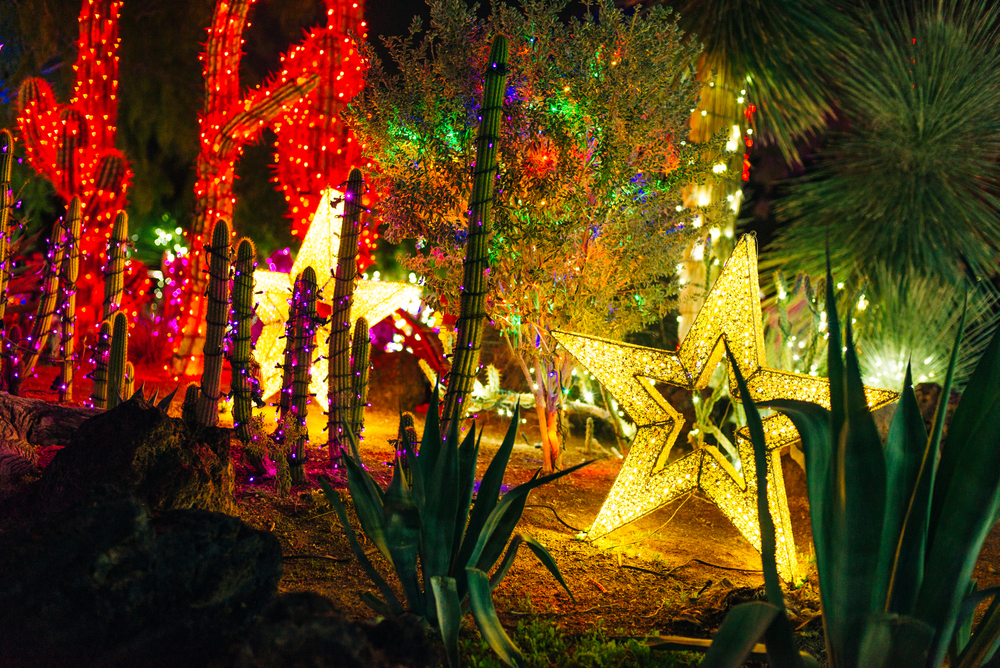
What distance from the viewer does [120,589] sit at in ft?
5.92

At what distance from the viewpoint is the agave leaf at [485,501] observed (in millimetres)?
2309

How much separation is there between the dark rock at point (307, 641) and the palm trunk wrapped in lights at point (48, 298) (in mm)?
4752

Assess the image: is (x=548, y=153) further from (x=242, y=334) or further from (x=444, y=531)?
(x=444, y=531)

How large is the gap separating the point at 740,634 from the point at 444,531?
1016 mm

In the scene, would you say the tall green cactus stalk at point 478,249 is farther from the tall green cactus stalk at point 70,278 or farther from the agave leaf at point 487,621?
the tall green cactus stalk at point 70,278

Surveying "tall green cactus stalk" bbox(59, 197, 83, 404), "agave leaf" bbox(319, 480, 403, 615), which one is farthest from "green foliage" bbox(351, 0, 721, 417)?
"agave leaf" bbox(319, 480, 403, 615)

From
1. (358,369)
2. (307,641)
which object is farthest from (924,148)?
(307,641)

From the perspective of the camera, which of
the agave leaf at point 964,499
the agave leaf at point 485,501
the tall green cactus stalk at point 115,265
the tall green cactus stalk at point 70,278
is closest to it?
the agave leaf at point 964,499

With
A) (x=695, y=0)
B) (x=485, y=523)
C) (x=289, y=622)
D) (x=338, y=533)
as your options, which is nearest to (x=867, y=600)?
(x=485, y=523)

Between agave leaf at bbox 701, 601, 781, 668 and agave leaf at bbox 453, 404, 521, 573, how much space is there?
0.90m

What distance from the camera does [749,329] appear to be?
143 inches

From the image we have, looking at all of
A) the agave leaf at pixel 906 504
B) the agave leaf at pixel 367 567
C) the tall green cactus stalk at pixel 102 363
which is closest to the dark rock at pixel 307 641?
the agave leaf at pixel 367 567

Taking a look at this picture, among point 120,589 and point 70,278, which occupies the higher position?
point 70,278

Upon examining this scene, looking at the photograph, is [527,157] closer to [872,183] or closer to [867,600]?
[867,600]
